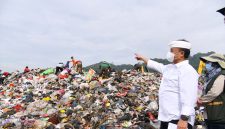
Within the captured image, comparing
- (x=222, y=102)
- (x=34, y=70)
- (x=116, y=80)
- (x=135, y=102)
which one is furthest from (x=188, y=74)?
(x=34, y=70)

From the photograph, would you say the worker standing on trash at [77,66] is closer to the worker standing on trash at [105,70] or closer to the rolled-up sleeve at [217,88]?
the worker standing on trash at [105,70]

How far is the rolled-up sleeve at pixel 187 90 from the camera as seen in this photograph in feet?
11.7

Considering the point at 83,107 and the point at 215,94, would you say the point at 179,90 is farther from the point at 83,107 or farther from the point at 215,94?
the point at 83,107

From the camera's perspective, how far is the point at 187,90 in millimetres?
3602

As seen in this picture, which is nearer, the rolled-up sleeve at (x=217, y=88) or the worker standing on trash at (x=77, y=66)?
the rolled-up sleeve at (x=217, y=88)

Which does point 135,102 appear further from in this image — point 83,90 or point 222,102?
point 222,102

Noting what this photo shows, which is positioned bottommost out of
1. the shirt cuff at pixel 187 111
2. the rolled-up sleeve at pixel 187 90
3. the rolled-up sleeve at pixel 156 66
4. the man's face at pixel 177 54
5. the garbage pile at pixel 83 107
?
the garbage pile at pixel 83 107

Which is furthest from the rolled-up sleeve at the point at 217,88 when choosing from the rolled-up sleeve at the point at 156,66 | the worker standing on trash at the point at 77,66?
the worker standing on trash at the point at 77,66

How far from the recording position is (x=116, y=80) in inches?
552

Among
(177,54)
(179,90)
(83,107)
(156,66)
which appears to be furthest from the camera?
(83,107)

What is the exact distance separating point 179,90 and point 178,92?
5 cm

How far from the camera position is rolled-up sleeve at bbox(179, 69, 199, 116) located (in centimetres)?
357

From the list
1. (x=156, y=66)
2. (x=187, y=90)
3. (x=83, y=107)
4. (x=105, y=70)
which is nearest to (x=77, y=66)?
(x=105, y=70)

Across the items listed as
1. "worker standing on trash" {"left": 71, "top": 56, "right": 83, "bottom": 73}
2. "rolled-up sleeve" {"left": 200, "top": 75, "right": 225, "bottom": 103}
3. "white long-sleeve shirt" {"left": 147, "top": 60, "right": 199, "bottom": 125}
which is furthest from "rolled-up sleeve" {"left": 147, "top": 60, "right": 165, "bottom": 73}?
"worker standing on trash" {"left": 71, "top": 56, "right": 83, "bottom": 73}
